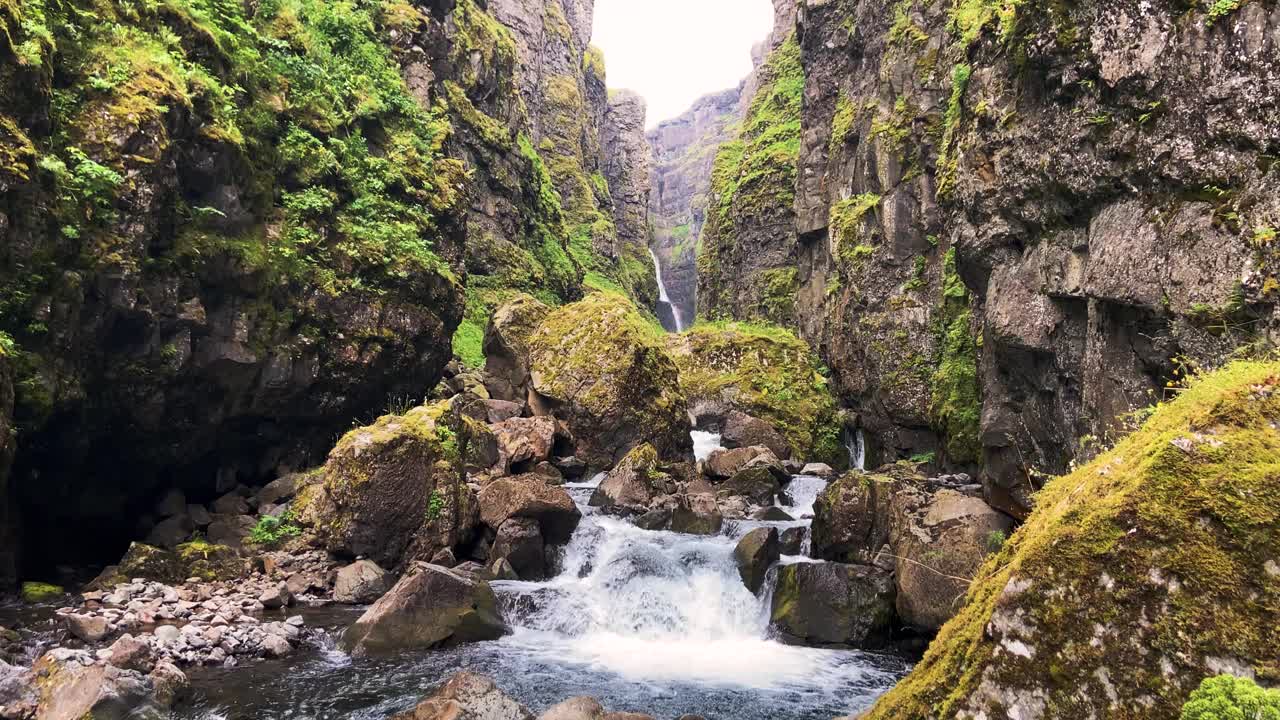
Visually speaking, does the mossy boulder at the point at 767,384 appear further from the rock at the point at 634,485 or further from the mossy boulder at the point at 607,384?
the rock at the point at 634,485

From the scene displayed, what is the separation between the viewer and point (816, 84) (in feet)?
132

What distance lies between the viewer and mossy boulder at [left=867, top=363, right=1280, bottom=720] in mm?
3260

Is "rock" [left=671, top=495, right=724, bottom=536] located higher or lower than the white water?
lower

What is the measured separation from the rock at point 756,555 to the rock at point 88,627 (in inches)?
419

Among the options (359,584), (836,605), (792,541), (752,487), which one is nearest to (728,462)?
(752,487)

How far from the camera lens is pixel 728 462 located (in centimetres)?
2377

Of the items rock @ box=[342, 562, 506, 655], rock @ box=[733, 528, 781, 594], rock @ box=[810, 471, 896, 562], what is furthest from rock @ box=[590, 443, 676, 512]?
rock @ box=[342, 562, 506, 655]

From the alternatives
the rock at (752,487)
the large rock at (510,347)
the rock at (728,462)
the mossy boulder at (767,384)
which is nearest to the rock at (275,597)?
the rock at (752,487)

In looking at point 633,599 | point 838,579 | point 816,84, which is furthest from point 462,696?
point 816,84

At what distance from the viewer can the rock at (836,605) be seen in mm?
12219

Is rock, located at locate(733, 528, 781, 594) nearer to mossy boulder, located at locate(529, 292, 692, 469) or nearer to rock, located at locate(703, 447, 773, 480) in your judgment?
rock, located at locate(703, 447, 773, 480)

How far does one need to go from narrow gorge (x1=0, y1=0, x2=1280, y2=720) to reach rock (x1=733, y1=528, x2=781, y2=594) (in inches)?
4.6

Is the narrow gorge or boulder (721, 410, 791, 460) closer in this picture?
the narrow gorge

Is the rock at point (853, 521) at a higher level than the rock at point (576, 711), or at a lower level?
higher
